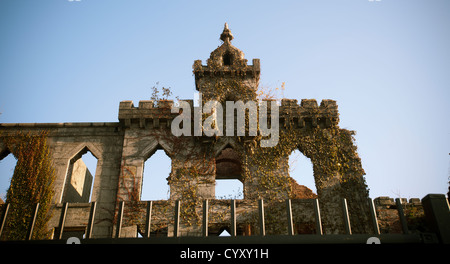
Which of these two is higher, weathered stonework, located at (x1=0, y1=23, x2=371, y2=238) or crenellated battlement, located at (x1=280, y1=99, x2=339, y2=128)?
crenellated battlement, located at (x1=280, y1=99, x2=339, y2=128)

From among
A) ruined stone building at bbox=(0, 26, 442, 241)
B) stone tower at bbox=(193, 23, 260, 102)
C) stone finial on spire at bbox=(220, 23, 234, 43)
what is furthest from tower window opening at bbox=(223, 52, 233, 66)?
stone finial on spire at bbox=(220, 23, 234, 43)

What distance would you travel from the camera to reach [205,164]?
15922 millimetres

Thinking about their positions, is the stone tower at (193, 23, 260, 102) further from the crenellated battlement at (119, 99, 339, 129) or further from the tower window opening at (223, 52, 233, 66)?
the crenellated battlement at (119, 99, 339, 129)

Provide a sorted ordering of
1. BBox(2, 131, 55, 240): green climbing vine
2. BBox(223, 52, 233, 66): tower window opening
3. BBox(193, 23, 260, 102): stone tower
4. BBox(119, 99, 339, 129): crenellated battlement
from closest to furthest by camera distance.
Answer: BBox(2, 131, 55, 240): green climbing vine < BBox(119, 99, 339, 129): crenellated battlement < BBox(193, 23, 260, 102): stone tower < BBox(223, 52, 233, 66): tower window opening

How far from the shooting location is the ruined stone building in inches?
575

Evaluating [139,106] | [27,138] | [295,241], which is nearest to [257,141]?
[139,106]

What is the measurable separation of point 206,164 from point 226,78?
5.17 meters

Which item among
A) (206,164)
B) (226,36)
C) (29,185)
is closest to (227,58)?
(226,36)

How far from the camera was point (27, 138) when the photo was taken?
1678cm

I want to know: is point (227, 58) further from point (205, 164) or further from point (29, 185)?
point (29, 185)

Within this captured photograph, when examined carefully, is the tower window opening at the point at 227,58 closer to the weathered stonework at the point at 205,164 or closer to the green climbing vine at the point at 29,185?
the weathered stonework at the point at 205,164

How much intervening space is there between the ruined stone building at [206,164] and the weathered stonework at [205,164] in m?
0.04

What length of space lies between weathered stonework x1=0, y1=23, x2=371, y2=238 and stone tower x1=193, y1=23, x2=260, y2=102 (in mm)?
53

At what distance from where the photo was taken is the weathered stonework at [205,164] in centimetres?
1460
